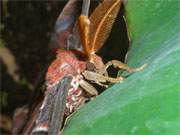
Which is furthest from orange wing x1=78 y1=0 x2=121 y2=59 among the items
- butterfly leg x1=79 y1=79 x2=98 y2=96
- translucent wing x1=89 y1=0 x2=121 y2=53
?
butterfly leg x1=79 y1=79 x2=98 y2=96

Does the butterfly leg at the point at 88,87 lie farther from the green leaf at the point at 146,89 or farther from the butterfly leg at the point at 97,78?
the green leaf at the point at 146,89

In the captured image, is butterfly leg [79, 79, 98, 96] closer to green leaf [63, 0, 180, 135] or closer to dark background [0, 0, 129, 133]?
green leaf [63, 0, 180, 135]

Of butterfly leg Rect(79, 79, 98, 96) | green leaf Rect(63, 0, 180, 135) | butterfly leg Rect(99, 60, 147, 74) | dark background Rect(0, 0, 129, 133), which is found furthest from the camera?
dark background Rect(0, 0, 129, 133)

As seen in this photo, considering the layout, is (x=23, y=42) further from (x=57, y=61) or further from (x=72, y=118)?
(x=72, y=118)

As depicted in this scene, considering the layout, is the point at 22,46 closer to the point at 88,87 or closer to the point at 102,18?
the point at 88,87

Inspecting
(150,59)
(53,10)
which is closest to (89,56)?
(150,59)

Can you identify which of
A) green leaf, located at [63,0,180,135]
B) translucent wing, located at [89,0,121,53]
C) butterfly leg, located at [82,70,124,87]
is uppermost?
translucent wing, located at [89,0,121,53]

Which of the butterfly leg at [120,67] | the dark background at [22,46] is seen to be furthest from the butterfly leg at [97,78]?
the dark background at [22,46]
